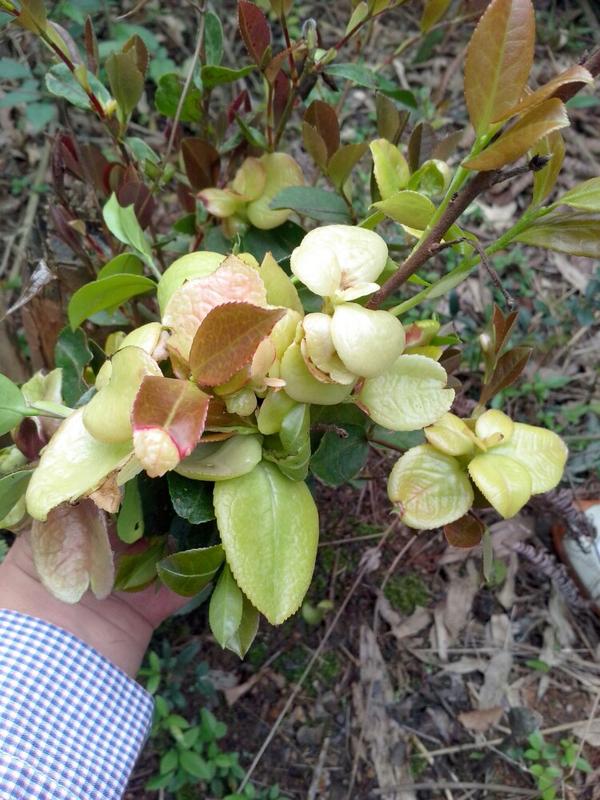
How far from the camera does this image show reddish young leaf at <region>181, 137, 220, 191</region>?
0.77m

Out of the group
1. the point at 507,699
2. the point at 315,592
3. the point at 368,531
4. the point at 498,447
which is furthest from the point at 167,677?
the point at 498,447

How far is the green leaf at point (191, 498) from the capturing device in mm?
546

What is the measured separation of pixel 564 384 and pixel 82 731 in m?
1.05

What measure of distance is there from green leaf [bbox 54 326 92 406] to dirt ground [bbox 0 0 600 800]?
0.79ft

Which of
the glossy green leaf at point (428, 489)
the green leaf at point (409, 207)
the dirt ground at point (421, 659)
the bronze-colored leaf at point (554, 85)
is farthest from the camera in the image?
the dirt ground at point (421, 659)

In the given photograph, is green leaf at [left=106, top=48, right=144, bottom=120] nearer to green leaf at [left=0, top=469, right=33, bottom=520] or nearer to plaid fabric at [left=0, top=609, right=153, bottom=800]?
green leaf at [left=0, top=469, right=33, bottom=520]

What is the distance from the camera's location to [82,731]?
2.48ft

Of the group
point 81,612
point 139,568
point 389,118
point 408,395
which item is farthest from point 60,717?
point 389,118

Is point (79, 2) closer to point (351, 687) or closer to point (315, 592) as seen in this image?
point (315, 592)

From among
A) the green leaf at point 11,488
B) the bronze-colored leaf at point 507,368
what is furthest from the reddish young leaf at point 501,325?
the green leaf at point 11,488

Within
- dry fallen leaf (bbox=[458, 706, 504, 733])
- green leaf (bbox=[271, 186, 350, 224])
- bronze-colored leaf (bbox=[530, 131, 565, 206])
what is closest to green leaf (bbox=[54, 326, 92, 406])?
green leaf (bbox=[271, 186, 350, 224])

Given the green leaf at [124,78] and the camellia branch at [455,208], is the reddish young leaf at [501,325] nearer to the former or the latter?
the camellia branch at [455,208]

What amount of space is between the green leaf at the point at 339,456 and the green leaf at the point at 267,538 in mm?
81

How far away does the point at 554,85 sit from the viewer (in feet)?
1.32
